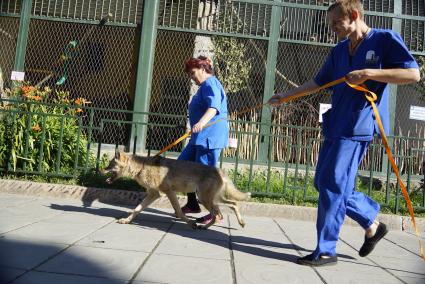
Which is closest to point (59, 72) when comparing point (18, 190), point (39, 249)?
point (18, 190)

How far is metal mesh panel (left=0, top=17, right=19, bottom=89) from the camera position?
899cm

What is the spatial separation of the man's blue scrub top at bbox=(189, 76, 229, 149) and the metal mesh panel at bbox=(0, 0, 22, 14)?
5.93m

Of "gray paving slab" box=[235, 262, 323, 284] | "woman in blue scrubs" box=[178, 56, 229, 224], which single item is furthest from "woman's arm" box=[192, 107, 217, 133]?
"gray paving slab" box=[235, 262, 323, 284]

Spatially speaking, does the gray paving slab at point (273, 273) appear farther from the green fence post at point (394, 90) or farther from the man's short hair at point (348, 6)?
the green fence post at point (394, 90)

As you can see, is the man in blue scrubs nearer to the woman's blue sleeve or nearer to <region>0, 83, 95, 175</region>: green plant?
the woman's blue sleeve

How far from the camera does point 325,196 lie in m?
3.67

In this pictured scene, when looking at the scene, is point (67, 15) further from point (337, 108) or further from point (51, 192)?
point (337, 108)

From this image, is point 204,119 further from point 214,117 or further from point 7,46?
point 7,46

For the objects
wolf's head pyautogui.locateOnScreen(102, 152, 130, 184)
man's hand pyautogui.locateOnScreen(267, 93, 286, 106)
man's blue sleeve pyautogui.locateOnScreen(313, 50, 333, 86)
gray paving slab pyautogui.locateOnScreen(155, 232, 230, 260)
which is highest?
man's blue sleeve pyautogui.locateOnScreen(313, 50, 333, 86)

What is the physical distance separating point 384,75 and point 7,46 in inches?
330

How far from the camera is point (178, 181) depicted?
5.07m

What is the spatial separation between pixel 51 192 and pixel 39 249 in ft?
10.5

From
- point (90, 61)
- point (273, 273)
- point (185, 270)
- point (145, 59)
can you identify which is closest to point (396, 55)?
point (273, 273)

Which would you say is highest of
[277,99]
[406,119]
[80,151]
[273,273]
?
[406,119]
